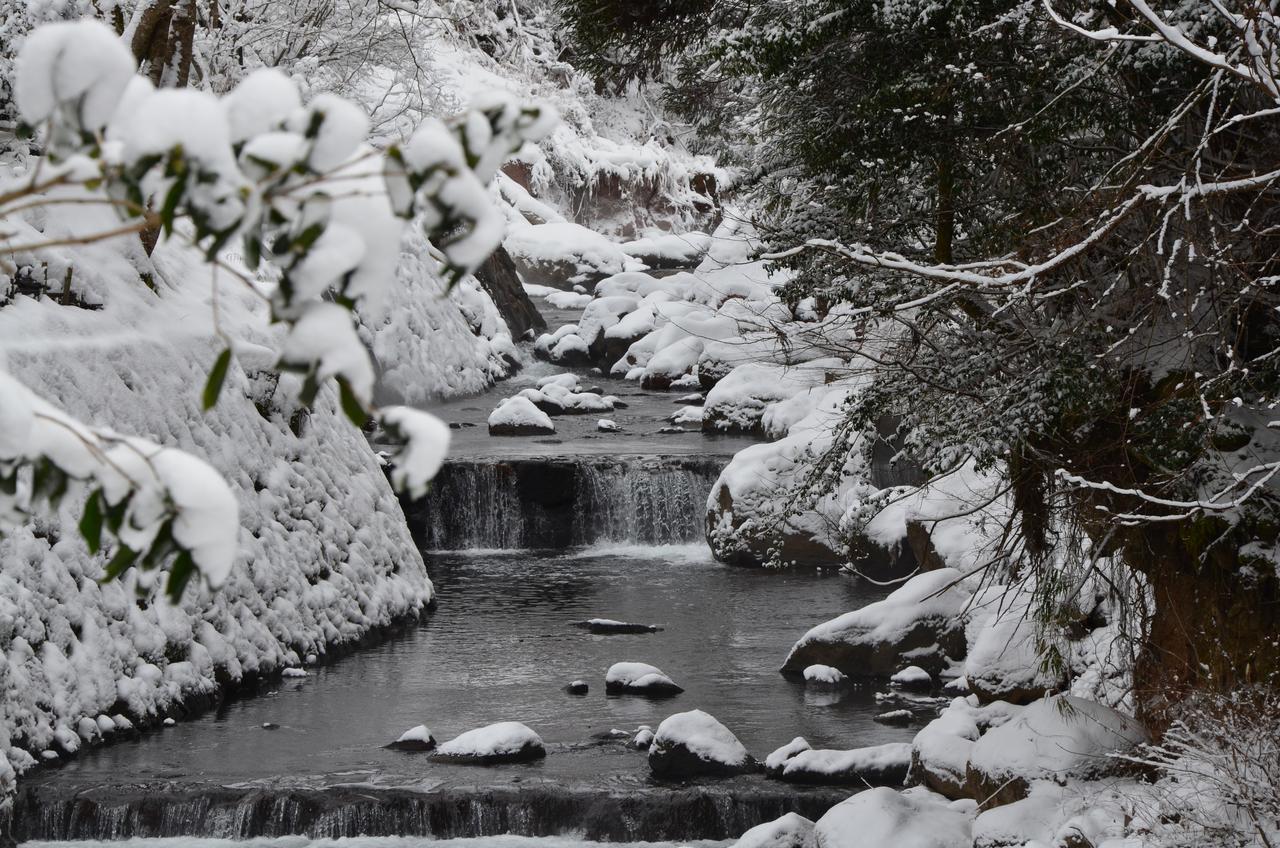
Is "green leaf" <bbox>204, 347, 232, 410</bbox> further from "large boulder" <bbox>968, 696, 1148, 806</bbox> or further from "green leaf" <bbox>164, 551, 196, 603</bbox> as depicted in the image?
"large boulder" <bbox>968, 696, 1148, 806</bbox>

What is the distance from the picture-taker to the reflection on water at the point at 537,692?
8.81 meters

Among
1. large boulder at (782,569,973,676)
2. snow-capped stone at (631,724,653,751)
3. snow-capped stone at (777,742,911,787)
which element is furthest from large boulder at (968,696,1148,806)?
large boulder at (782,569,973,676)

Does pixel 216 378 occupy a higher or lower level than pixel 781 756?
higher

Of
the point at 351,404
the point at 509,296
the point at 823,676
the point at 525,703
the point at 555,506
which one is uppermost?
the point at 509,296

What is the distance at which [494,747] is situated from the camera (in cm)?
892

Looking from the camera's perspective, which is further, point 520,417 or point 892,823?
point 520,417

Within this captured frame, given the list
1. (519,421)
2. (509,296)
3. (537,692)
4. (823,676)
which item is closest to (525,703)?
(537,692)

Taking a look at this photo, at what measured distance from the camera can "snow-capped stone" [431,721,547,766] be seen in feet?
29.2

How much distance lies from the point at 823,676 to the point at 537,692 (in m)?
2.38

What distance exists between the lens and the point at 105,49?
70.7 inches

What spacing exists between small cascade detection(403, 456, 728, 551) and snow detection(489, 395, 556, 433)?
8.16 ft

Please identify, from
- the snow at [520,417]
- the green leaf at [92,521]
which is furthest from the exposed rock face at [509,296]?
the green leaf at [92,521]

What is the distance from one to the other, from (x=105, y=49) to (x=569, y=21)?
714 cm

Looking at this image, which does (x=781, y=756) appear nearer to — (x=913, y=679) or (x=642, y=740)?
(x=642, y=740)
